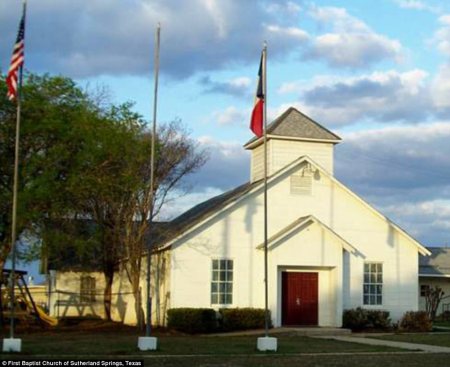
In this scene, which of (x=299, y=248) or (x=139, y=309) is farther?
(x=139, y=309)

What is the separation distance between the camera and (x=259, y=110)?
2230 cm

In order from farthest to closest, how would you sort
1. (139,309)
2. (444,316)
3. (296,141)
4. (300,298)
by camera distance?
(444,316), (296,141), (300,298), (139,309)

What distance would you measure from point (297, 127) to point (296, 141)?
28.5 inches

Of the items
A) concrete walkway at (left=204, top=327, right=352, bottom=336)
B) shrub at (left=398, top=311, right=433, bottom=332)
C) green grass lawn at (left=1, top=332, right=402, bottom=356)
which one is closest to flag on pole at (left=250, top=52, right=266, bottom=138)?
green grass lawn at (left=1, top=332, right=402, bottom=356)

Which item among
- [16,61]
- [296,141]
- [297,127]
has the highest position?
[297,127]

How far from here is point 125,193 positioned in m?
32.1

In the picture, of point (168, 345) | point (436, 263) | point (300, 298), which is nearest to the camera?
point (168, 345)

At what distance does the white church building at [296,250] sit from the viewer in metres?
32.3

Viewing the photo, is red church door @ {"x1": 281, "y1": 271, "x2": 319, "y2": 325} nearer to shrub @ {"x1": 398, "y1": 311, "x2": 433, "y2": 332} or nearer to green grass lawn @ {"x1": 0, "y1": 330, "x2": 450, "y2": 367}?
shrub @ {"x1": 398, "y1": 311, "x2": 433, "y2": 332}

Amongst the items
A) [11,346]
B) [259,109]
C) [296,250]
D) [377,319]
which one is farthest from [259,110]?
[377,319]

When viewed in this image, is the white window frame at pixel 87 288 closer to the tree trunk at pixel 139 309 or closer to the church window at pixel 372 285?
the tree trunk at pixel 139 309

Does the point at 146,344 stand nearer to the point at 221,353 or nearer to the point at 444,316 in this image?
the point at 221,353

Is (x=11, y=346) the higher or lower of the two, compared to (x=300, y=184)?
lower

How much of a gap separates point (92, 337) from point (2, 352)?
7.01 m
